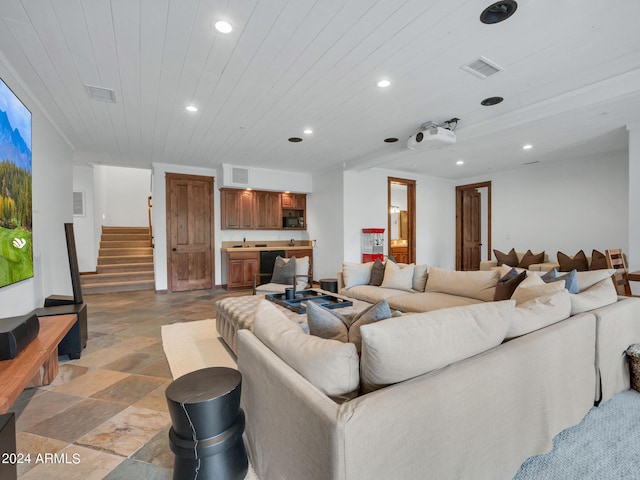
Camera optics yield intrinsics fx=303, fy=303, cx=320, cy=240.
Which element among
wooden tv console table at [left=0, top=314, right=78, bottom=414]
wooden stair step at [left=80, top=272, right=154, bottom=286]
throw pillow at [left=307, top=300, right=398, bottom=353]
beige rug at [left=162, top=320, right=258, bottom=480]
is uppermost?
throw pillow at [left=307, top=300, right=398, bottom=353]

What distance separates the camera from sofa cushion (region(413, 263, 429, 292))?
423 centimetres

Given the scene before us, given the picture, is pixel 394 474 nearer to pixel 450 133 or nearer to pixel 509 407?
pixel 509 407

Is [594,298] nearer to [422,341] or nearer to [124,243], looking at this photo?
[422,341]

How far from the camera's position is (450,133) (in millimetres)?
4160

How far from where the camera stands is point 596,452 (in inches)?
65.2

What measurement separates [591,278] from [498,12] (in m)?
2.24

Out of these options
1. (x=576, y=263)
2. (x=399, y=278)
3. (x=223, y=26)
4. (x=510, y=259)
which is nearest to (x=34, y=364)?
(x=223, y=26)

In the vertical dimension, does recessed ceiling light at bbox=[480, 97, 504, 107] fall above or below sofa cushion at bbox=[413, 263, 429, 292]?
above

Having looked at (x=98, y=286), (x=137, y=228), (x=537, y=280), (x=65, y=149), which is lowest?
(x=98, y=286)

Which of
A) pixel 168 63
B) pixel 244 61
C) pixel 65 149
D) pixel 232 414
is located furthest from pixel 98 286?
pixel 232 414

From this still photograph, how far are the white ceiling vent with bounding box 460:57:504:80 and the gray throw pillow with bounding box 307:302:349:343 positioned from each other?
2.59 metres

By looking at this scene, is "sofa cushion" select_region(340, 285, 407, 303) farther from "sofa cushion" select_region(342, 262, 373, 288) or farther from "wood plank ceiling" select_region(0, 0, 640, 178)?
"wood plank ceiling" select_region(0, 0, 640, 178)

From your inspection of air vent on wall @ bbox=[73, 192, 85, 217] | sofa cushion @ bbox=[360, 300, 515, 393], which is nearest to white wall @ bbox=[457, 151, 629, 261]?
sofa cushion @ bbox=[360, 300, 515, 393]

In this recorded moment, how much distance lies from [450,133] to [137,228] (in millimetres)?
8739
